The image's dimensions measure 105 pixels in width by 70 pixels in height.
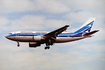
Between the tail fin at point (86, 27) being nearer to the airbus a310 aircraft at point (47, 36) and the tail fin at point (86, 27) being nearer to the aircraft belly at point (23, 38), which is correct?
the airbus a310 aircraft at point (47, 36)

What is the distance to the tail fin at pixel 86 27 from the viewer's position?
182 feet

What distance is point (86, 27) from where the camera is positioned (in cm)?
5684

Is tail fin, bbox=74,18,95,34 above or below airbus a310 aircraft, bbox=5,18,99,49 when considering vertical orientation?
above

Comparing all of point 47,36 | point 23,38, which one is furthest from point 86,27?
point 23,38

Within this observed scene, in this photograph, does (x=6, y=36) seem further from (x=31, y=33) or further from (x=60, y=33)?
(x=60, y=33)

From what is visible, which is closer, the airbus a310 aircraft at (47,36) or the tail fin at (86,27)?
the airbus a310 aircraft at (47,36)

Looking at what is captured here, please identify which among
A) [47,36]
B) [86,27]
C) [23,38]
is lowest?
[23,38]

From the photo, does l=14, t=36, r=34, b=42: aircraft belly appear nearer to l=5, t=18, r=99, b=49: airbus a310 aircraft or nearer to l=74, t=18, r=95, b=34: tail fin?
l=5, t=18, r=99, b=49: airbus a310 aircraft

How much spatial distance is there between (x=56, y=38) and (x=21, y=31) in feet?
32.6

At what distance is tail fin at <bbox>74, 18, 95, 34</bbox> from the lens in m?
55.4

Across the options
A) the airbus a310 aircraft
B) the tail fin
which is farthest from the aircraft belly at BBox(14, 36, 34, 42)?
the tail fin

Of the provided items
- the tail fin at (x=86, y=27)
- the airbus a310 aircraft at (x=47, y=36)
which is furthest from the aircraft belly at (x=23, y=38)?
the tail fin at (x=86, y=27)

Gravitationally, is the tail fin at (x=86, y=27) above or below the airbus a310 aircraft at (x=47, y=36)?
above

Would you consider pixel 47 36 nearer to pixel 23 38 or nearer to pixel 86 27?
pixel 23 38
